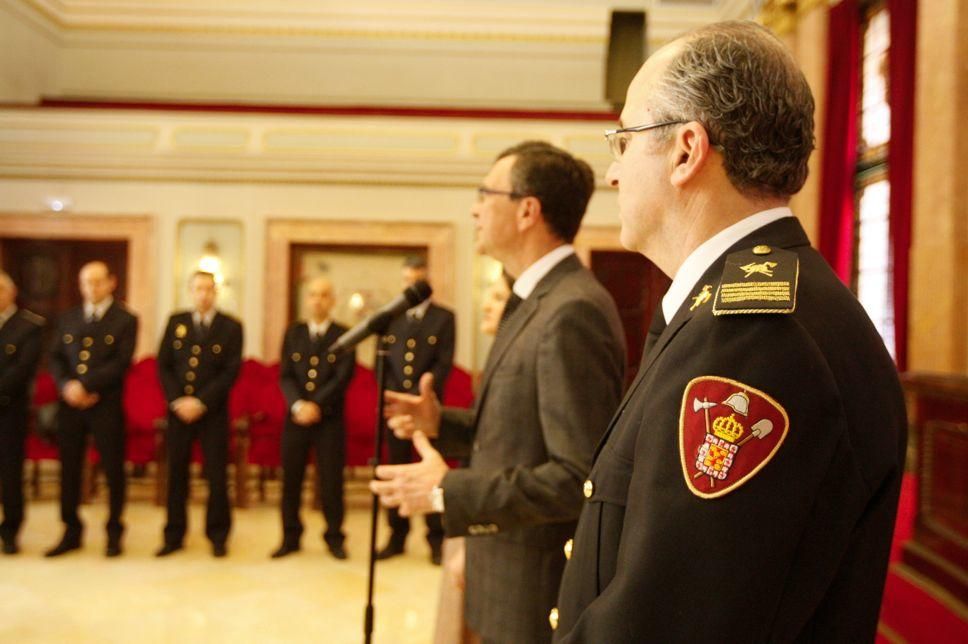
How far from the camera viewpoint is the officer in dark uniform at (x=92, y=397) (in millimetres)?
4738

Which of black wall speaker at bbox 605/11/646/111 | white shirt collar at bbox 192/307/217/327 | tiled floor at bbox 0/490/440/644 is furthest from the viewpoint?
black wall speaker at bbox 605/11/646/111

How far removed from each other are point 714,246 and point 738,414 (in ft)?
0.80

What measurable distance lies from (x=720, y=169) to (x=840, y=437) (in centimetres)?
32

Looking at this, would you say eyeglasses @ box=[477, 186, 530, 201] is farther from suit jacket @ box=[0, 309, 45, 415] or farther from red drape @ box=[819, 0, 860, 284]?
red drape @ box=[819, 0, 860, 284]

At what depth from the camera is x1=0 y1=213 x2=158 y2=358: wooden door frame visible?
7.64m

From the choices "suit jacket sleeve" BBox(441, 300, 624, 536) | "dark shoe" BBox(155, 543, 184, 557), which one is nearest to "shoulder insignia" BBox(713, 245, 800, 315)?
"suit jacket sleeve" BBox(441, 300, 624, 536)

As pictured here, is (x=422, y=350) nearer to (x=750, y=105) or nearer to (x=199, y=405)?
(x=199, y=405)

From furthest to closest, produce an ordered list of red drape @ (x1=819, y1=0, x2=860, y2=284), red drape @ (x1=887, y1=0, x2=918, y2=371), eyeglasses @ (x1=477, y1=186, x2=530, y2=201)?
1. red drape @ (x1=819, y1=0, x2=860, y2=284)
2. red drape @ (x1=887, y1=0, x2=918, y2=371)
3. eyeglasses @ (x1=477, y1=186, x2=530, y2=201)

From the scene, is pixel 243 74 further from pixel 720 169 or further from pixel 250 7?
pixel 720 169

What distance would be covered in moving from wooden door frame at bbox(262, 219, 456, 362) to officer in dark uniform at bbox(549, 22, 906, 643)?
683cm

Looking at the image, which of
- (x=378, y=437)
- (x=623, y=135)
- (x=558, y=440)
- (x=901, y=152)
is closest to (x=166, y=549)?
(x=378, y=437)

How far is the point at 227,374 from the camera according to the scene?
489 centimetres

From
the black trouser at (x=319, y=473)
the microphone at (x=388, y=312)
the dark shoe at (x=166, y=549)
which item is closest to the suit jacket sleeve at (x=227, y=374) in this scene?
the black trouser at (x=319, y=473)

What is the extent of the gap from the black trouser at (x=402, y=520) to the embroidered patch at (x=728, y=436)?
4151 mm
